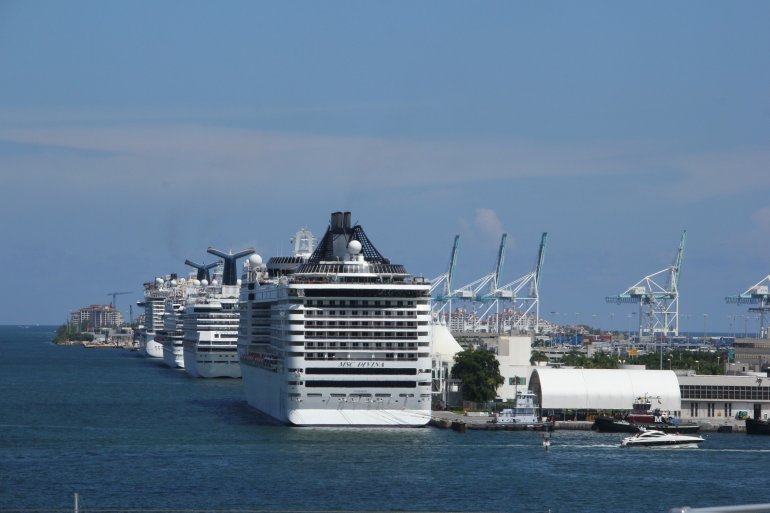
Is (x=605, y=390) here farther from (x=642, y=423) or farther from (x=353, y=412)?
(x=353, y=412)

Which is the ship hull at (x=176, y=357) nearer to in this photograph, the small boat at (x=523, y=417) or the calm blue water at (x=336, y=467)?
the calm blue water at (x=336, y=467)

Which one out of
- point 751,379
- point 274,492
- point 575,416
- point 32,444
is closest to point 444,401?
point 575,416

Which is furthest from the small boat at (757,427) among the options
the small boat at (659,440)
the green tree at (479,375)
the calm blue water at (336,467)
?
the green tree at (479,375)

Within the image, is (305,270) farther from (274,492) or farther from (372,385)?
(274,492)

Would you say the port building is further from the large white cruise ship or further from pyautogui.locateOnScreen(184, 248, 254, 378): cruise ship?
pyautogui.locateOnScreen(184, 248, 254, 378): cruise ship

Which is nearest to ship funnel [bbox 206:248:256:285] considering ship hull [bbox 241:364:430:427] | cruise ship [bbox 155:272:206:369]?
cruise ship [bbox 155:272:206:369]
